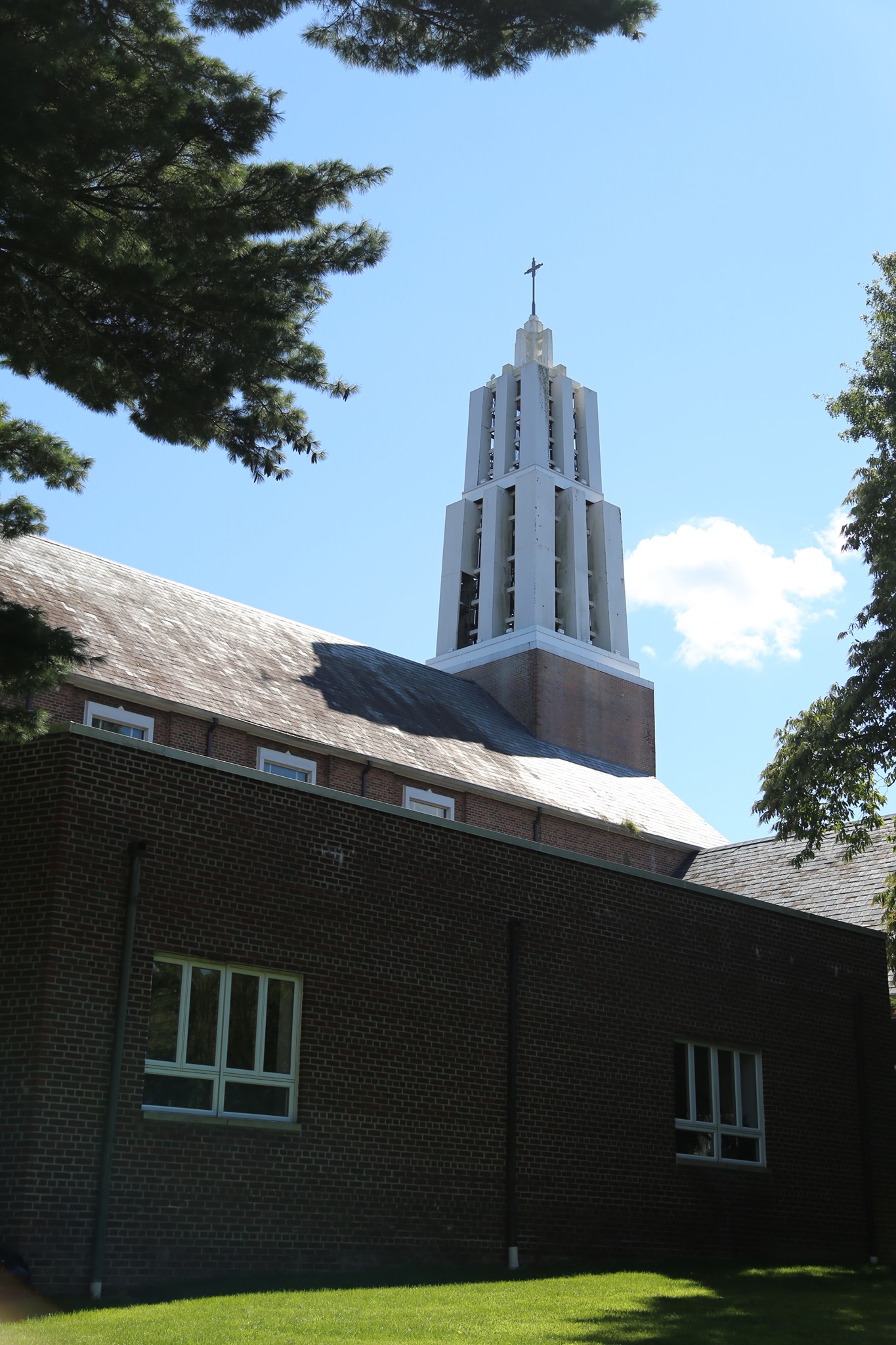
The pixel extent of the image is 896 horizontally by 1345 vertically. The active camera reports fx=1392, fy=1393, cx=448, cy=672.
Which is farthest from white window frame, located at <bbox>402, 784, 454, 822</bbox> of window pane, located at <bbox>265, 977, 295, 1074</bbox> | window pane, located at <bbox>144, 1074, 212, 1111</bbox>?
window pane, located at <bbox>144, 1074, 212, 1111</bbox>

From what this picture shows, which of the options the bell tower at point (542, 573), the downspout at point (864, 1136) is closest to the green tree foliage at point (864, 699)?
the downspout at point (864, 1136)

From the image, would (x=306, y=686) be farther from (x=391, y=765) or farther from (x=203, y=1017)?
(x=203, y=1017)

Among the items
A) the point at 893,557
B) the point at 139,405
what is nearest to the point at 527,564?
the point at 893,557

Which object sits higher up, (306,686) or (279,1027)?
(306,686)

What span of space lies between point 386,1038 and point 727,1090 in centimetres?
667

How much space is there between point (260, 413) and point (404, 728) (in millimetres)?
16541

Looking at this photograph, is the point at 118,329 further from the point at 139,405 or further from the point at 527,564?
the point at 527,564

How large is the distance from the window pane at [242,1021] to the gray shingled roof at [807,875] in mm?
13747

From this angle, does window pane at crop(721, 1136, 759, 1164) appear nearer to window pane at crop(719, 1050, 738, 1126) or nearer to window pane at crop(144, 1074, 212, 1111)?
window pane at crop(719, 1050, 738, 1126)

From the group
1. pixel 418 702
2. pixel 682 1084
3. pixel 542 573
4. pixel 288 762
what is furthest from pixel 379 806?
pixel 542 573

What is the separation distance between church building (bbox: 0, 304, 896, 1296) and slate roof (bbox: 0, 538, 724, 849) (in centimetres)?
13

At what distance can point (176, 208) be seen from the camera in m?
12.2

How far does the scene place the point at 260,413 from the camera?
45.3 ft

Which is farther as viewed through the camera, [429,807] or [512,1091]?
[429,807]
